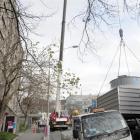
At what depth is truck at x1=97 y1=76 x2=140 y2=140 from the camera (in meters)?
15.5

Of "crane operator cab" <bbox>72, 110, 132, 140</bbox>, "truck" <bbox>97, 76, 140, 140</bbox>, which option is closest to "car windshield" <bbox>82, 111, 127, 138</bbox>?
"crane operator cab" <bbox>72, 110, 132, 140</bbox>

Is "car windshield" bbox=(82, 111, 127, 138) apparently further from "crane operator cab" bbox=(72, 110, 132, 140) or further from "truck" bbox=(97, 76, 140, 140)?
"truck" bbox=(97, 76, 140, 140)

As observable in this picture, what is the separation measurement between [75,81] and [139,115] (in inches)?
371

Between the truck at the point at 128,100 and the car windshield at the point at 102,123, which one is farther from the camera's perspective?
the truck at the point at 128,100

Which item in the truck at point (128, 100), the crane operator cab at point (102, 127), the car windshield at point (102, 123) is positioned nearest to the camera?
the crane operator cab at point (102, 127)

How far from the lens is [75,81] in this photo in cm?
2534

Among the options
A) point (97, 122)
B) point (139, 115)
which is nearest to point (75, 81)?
point (139, 115)

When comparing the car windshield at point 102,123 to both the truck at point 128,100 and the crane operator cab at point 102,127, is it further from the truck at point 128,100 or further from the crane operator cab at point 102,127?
the truck at point 128,100

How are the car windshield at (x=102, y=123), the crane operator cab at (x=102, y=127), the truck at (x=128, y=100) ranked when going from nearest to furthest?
the crane operator cab at (x=102, y=127)
the car windshield at (x=102, y=123)
the truck at (x=128, y=100)

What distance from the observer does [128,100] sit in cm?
1571

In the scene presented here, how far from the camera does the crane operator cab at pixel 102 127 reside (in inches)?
508

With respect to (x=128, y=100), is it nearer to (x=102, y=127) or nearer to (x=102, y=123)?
(x=102, y=123)

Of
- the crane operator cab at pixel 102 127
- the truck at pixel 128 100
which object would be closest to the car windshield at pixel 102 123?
the crane operator cab at pixel 102 127

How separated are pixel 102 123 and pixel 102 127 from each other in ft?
0.65
